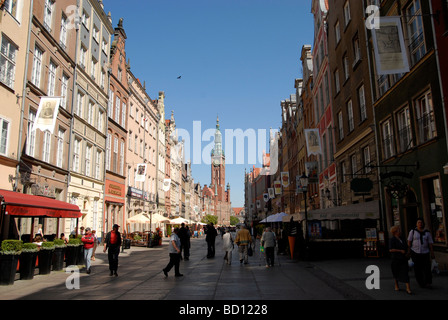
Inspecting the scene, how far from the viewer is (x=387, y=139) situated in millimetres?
18062

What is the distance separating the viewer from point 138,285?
11.3m

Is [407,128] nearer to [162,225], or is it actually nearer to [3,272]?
[3,272]

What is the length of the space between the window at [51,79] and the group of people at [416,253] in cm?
1970

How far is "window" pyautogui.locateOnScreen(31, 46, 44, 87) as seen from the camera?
20.2m

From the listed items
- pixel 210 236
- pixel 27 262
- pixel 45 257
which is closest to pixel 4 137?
pixel 45 257

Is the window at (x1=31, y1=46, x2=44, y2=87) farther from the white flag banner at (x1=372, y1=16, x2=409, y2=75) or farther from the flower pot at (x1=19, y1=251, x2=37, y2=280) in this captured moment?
the white flag banner at (x1=372, y1=16, x2=409, y2=75)

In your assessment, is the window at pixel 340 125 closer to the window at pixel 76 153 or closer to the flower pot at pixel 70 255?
the flower pot at pixel 70 255

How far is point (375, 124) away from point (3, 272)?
55.3ft

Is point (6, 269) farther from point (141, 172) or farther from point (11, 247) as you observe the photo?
point (141, 172)

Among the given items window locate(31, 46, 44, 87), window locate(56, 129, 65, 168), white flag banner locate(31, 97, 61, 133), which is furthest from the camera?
window locate(56, 129, 65, 168)

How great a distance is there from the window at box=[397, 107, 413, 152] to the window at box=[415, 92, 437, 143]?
0.71m

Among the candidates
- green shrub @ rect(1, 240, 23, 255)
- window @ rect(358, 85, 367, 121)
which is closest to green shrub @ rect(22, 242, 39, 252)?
green shrub @ rect(1, 240, 23, 255)
